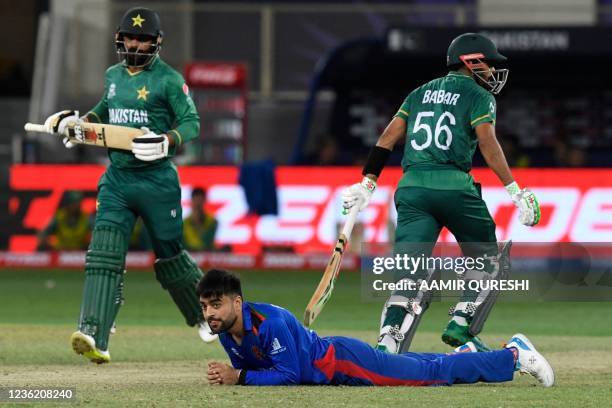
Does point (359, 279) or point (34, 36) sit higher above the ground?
point (34, 36)

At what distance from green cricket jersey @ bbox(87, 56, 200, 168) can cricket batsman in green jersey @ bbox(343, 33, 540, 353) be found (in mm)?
1495

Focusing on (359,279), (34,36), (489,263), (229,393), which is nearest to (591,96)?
(359,279)

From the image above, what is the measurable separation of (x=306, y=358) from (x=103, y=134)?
9.28 ft

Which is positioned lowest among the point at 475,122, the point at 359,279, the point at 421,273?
the point at 359,279

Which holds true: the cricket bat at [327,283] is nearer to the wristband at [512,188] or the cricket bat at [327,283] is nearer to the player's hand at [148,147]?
the wristband at [512,188]

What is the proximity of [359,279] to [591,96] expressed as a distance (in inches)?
217

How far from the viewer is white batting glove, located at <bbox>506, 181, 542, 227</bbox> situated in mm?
9320

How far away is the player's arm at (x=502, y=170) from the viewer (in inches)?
366

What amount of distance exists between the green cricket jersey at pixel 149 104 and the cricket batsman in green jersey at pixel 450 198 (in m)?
1.50

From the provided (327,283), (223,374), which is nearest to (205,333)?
(327,283)

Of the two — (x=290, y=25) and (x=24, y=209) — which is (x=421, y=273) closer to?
(x=24, y=209)

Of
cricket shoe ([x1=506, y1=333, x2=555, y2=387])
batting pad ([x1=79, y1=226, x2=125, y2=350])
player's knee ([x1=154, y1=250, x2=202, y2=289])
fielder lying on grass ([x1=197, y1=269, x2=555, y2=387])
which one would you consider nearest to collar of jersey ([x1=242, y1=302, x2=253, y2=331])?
fielder lying on grass ([x1=197, y1=269, x2=555, y2=387])

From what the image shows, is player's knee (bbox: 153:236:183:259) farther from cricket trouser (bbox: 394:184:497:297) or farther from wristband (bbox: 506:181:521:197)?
wristband (bbox: 506:181:521:197)

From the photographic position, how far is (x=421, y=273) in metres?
9.37
